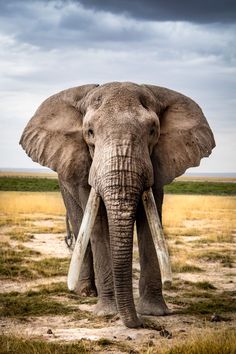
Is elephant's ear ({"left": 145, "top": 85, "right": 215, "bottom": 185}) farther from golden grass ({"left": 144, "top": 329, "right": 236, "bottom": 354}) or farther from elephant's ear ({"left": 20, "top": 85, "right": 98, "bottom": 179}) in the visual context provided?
golden grass ({"left": 144, "top": 329, "right": 236, "bottom": 354})

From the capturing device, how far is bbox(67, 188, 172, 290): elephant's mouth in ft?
24.1

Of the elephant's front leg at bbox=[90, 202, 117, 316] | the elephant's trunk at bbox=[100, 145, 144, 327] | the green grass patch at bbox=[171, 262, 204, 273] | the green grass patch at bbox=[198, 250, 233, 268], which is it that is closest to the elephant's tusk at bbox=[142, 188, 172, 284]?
the elephant's trunk at bbox=[100, 145, 144, 327]

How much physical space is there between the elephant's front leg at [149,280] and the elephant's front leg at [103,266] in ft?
1.37

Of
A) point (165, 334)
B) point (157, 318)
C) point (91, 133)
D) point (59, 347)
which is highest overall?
point (91, 133)

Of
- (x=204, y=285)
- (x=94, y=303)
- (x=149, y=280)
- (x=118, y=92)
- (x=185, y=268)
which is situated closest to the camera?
(x=118, y=92)

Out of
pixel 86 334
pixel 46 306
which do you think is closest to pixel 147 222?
pixel 86 334

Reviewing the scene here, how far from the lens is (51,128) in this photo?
9.12 m

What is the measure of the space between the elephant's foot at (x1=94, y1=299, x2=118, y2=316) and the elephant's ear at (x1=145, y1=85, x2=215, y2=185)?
1.67 m

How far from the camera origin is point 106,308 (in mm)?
8703

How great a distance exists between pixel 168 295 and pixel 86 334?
311 centimetres

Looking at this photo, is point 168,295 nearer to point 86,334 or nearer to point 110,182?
point 86,334

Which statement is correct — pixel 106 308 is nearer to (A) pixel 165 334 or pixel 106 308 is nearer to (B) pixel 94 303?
(B) pixel 94 303

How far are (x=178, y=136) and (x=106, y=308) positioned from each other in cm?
242

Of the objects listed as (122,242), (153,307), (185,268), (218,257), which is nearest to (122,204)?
(122,242)
